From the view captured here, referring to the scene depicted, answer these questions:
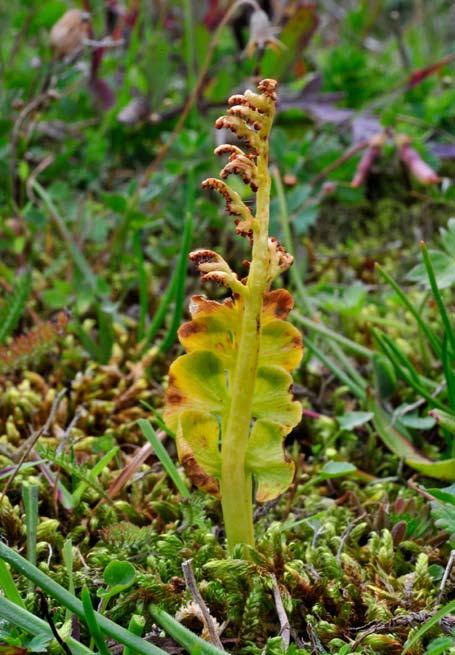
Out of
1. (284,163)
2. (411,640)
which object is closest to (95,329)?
(284,163)

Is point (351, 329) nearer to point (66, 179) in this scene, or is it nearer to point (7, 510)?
point (7, 510)

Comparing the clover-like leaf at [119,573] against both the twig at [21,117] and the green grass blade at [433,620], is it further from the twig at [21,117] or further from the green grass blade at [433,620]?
the twig at [21,117]

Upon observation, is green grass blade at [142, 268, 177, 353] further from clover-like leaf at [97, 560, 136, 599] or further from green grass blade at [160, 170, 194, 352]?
clover-like leaf at [97, 560, 136, 599]

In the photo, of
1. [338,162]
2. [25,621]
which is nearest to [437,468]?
[25,621]

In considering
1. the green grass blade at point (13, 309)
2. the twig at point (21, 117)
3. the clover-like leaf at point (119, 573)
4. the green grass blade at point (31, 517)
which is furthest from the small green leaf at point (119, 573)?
the twig at point (21, 117)

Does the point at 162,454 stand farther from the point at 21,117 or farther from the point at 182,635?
the point at 21,117

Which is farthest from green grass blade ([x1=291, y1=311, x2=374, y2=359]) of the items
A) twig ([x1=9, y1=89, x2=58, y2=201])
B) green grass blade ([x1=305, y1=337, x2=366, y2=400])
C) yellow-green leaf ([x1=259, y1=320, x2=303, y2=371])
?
twig ([x1=9, y1=89, x2=58, y2=201])
